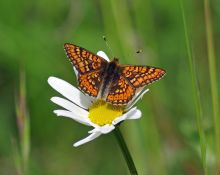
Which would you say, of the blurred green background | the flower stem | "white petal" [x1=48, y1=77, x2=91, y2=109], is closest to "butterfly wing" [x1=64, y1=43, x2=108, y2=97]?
"white petal" [x1=48, y1=77, x2=91, y2=109]

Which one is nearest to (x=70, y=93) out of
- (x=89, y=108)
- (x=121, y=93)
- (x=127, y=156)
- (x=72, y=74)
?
(x=89, y=108)

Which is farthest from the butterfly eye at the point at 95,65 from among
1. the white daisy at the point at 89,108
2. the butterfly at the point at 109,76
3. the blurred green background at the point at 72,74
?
the blurred green background at the point at 72,74

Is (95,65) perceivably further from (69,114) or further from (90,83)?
(69,114)

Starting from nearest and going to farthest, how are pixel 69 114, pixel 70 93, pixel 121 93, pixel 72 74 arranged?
pixel 69 114 → pixel 121 93 → pixel 70 93 → pixel 72 74

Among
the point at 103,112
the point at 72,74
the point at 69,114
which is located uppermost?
the point at 69,114

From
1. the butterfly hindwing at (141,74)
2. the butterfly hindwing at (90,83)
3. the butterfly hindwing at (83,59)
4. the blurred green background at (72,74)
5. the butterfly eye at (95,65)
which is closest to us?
the butterfly hindwing at (141,74)

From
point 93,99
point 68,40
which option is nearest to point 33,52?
point 68,40

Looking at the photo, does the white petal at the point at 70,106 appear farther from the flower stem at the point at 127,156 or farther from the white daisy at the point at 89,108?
the flower stem at the point at 127,156
